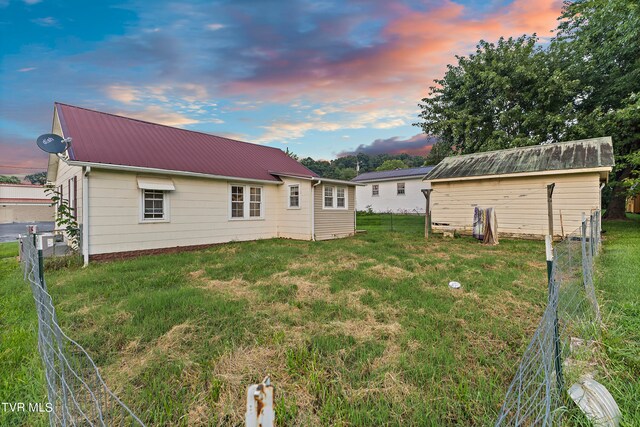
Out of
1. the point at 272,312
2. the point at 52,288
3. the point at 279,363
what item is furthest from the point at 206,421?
the point at 52,288

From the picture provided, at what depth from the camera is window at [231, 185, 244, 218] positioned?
11.3 meters

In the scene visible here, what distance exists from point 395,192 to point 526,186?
1719cm

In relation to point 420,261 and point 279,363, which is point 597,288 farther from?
point 279,363

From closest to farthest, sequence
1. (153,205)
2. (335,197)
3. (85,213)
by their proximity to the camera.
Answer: (85,213), (153,205), (335,197)

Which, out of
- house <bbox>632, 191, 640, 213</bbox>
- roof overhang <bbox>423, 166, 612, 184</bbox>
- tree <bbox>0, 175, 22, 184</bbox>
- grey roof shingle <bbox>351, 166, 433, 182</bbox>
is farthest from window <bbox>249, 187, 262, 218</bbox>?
tree <bbox>0, 175, 22, 184</bbox>

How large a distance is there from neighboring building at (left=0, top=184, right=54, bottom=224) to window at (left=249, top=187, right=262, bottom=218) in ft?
73.8

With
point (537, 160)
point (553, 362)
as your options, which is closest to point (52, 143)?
point (553, 362)

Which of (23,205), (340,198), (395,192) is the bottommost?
(340,198)

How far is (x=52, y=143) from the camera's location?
757cm

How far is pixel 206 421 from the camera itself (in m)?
1.97

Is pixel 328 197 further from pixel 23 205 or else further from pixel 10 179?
pixel 10 179

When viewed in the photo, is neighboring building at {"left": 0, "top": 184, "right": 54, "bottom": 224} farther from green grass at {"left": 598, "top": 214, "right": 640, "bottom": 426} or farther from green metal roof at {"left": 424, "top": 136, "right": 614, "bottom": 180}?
green grass at {"left": 598, "top": 214, "right": 640, "bottom": 426}

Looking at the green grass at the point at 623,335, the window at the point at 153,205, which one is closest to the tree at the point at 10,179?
the window at the point at 153,205

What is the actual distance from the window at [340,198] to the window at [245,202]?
3.60 m
